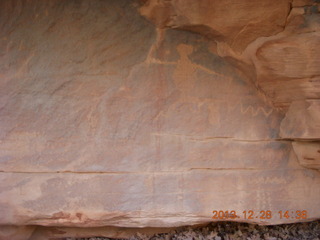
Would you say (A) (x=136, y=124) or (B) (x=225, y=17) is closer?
(B) (x=225, y=17)

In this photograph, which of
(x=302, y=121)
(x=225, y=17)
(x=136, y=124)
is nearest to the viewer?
(x=225, y=17)

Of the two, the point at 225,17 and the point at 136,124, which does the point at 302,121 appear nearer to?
the point at 225,17

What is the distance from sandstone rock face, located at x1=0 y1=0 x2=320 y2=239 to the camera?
1.90 meters

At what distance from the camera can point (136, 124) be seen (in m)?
1.96

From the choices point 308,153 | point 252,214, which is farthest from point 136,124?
point 308,153

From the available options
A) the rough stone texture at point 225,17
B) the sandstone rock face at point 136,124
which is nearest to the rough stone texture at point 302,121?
the sandstone rock face at point 136,124

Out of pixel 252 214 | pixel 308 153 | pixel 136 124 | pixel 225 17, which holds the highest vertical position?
pixel 225 17

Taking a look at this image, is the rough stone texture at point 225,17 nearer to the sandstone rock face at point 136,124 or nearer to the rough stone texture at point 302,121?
the sandstone rock face at point 136,124

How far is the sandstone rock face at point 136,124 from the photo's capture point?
190 centimetres

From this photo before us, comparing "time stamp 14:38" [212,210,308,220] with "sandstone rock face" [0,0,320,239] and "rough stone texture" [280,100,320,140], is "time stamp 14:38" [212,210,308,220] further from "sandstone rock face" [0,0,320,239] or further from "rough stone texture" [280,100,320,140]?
"rough stone texture" [280,100,320,140]

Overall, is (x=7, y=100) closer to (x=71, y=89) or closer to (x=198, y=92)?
(x=71, y=89)

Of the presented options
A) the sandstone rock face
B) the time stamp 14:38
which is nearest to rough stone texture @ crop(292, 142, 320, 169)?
the sandstone rock face

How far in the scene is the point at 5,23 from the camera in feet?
6.22

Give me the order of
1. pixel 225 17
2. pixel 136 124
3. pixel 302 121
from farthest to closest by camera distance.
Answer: pixel 136 124
pixel 302 121
pixel 225 17
